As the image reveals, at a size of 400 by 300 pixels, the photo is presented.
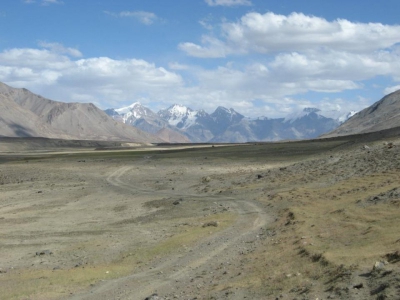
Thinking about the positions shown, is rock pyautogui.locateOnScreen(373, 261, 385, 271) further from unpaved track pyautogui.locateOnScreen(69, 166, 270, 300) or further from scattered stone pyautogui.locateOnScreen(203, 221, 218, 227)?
scattered stone pyautogui.locateOnScreen(203, 221, 218, 227)

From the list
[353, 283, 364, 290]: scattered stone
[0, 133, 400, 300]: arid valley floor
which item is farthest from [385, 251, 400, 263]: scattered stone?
[353, 283, 364, 290]: scattered stone

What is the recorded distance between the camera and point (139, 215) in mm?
39125

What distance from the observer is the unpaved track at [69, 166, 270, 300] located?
1891cm

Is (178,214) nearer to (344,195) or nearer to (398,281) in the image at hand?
(344,195)

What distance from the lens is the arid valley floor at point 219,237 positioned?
17.4 meters

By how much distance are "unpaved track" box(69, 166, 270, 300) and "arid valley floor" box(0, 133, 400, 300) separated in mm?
58

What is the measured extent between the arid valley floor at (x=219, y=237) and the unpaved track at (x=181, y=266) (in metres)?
0.06

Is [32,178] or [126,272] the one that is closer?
[126,272]

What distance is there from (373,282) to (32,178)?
62.3 metres

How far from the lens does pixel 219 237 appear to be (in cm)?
2728

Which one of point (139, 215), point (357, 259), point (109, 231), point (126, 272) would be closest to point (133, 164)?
point (139, 215)

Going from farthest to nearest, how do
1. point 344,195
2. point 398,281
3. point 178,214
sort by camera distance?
point 178,214 < point 344,195 < point 398,281

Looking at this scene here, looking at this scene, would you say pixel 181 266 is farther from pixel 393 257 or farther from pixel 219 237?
pixel 393 257

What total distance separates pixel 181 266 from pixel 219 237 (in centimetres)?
560
